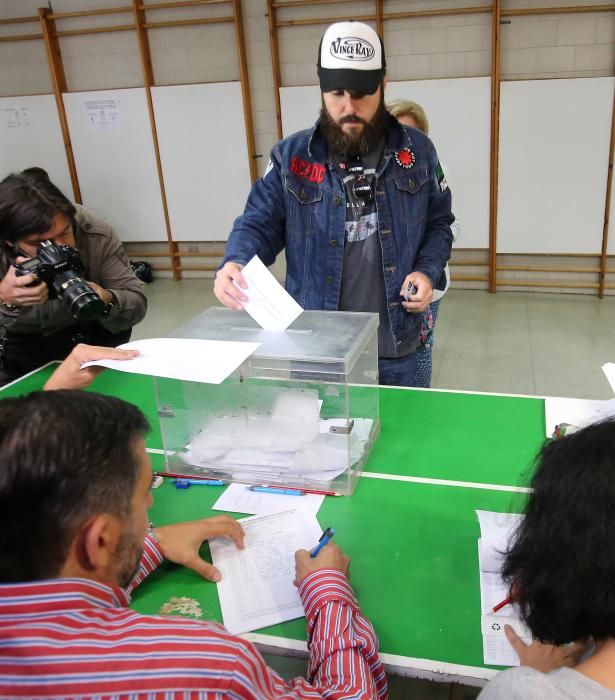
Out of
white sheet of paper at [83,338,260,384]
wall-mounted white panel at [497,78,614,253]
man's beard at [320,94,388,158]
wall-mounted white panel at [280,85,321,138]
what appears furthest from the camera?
wall-mounted white panel at [280,85,321,138]

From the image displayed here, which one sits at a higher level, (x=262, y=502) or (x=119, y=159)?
(x=119, y=159)

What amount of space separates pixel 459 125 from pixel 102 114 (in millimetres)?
3028

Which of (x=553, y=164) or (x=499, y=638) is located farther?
(x=553, y=164)

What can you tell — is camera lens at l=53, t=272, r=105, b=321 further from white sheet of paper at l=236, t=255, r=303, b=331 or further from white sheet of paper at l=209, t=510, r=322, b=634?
white sheet of paper at l=209, t=510, r=322, b=634

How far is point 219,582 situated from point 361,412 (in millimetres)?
532

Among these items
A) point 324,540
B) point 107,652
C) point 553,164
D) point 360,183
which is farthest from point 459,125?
point 107,652

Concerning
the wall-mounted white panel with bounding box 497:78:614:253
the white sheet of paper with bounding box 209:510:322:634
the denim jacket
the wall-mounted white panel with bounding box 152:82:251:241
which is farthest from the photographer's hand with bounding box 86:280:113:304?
the wall-mounted white panel with bounding box 497:78:614:253

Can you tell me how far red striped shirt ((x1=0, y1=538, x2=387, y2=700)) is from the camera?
57 cm

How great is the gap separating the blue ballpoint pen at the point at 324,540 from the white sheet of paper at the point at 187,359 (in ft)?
1.09

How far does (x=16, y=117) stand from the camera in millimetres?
5395

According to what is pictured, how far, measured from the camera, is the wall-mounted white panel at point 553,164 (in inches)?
166

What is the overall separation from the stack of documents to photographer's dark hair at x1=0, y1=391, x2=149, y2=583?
55 centimetres

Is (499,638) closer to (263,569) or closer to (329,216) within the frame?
(263,569)

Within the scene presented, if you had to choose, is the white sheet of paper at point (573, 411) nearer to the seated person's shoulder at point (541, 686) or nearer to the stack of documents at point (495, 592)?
the stack of documents at point (495, 592)
